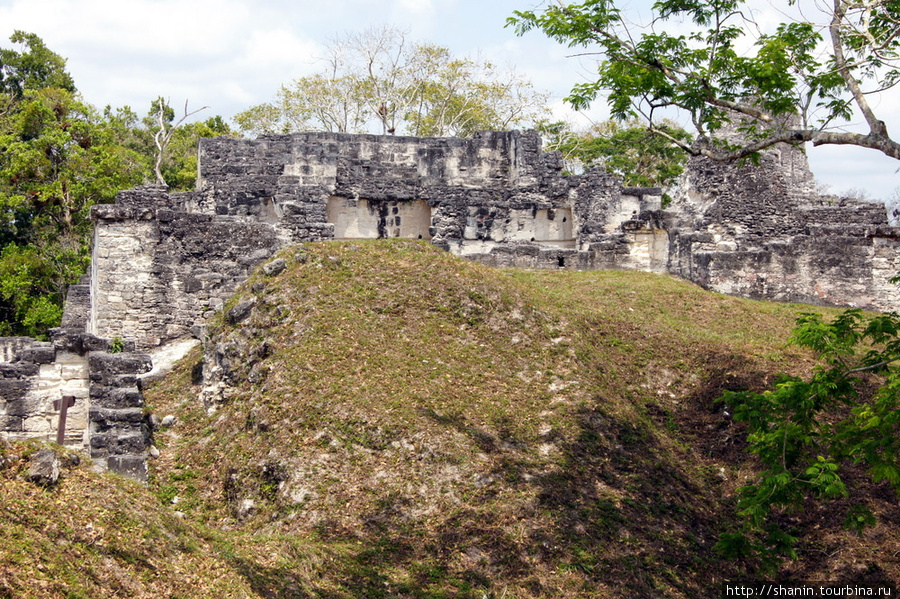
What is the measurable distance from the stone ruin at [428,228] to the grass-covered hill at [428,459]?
200cm

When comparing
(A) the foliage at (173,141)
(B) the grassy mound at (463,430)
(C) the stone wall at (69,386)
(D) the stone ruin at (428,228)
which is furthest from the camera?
(A) the foliage at (173,141)

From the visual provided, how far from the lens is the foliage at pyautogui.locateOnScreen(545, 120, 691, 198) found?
105 ft

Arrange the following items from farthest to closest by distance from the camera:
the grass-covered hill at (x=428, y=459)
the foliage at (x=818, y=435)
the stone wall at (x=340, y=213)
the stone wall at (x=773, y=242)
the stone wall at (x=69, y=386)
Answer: the stone wall at (x=773, y=242), the stone wall at (x=340, y=213), the stone wall at (x=69, y=386), the foliage at (x=818, y=435), the grass-covered hill at (x=428, y=459)

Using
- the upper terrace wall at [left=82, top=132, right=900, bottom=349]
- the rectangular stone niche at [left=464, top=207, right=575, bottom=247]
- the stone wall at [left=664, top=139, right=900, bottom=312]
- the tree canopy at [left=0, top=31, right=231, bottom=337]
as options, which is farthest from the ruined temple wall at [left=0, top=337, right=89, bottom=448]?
the tree canopy at [left=0, top=31, right=231, bottom=337]

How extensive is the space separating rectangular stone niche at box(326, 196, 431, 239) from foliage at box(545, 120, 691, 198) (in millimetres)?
11405

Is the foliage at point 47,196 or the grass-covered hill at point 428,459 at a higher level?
the foliage at point 47,196

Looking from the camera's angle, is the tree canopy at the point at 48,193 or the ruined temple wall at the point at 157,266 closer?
the ruined temple wall at the point at 157,266

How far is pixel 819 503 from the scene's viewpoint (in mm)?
9461

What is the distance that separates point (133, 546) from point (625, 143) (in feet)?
97.6

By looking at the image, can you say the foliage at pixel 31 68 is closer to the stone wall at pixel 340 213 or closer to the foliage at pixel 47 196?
the foliage at pixel 47 196

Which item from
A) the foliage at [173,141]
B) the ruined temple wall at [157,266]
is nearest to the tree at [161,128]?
the foliage at [173,141]

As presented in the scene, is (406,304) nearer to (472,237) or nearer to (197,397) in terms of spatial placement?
(197,397)

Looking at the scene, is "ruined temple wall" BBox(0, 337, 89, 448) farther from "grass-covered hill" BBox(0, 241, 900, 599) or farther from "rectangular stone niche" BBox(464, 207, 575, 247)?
"rectangular stone niche" BBox(464, 207, 575, 247)

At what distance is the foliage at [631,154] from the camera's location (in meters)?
31.9
